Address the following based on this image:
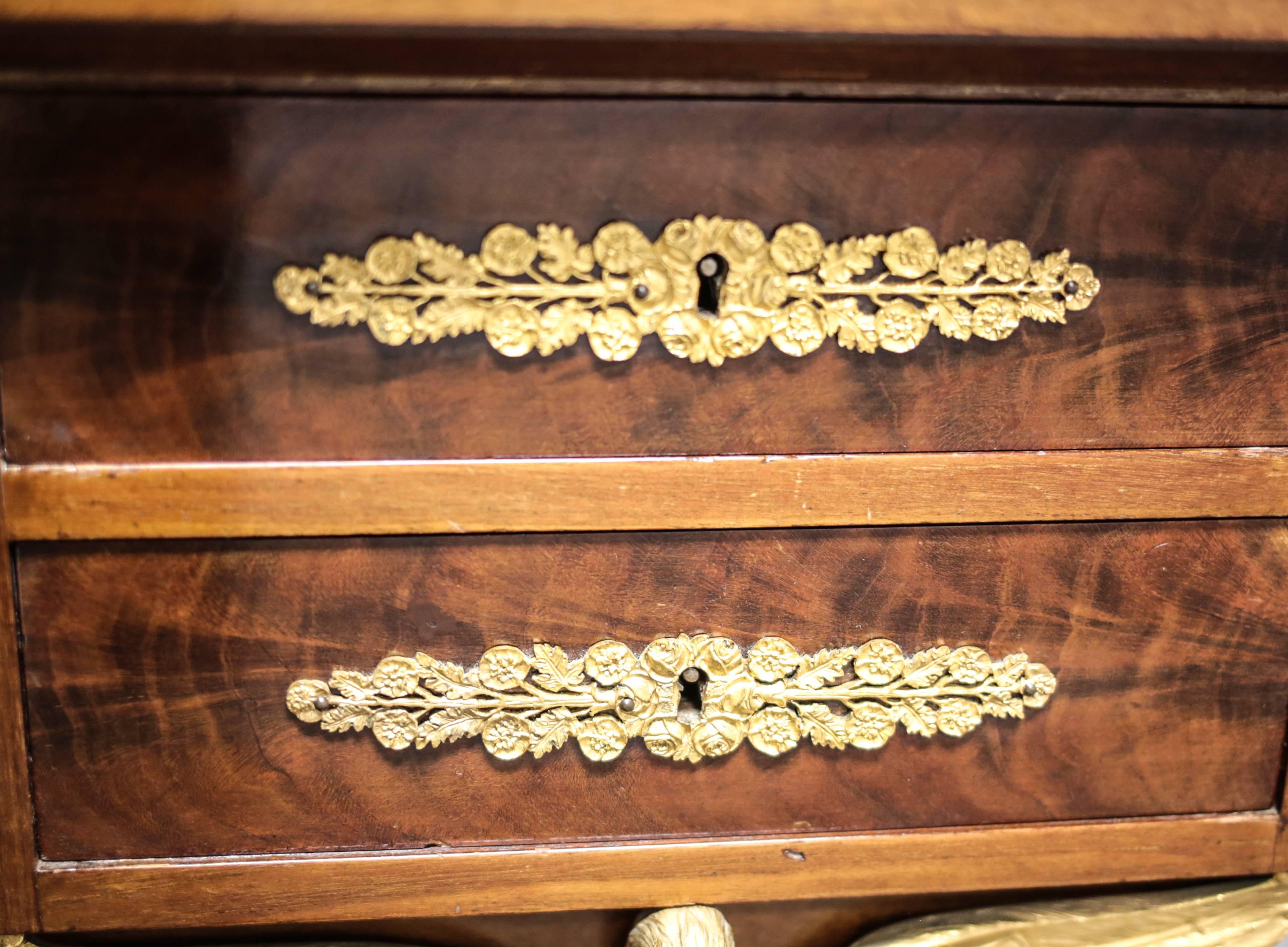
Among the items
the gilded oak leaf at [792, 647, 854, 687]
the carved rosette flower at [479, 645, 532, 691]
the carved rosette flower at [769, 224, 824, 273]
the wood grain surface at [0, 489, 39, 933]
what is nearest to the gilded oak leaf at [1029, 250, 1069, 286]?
the carved rosette flower at [769, 224, 824, 273]

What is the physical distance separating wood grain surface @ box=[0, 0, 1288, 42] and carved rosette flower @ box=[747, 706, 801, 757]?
0.32 m

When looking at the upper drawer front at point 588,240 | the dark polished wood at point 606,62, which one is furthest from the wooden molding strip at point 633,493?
the dark polished wood at point 606,62

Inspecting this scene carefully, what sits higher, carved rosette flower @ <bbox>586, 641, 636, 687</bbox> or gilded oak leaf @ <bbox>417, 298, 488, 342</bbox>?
gilded oak leaf @ <bbox>417, 298, 488, 342</bbox>

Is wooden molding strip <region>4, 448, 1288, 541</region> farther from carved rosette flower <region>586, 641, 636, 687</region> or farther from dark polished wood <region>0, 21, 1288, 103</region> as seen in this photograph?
dark polished wood <region>0, 21, 1288, 103</region>

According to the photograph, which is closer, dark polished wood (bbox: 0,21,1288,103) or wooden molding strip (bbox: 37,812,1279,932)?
dark polished wood (bbox: 0,21,1288,103)

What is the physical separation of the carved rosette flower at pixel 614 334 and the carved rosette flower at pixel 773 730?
0.66 feet

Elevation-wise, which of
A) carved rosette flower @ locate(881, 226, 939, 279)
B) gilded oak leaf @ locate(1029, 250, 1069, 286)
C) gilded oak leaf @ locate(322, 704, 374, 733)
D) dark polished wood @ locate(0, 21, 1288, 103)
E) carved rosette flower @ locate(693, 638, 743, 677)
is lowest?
gilded oak leaf @ locate(322, 704, 374, 733)

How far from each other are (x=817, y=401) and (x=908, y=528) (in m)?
0.08

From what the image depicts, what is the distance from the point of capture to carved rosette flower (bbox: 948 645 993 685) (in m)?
0.48

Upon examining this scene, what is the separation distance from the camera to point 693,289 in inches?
17.2

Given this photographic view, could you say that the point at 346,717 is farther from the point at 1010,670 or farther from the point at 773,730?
the point at 1010,670

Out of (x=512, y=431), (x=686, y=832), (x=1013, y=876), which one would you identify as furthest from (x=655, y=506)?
(x=1013, y=876)

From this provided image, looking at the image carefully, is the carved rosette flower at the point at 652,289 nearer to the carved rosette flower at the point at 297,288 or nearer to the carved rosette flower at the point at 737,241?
the carved rosette flower at the point at 737,241

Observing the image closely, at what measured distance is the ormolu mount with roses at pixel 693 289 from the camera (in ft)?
1.39
